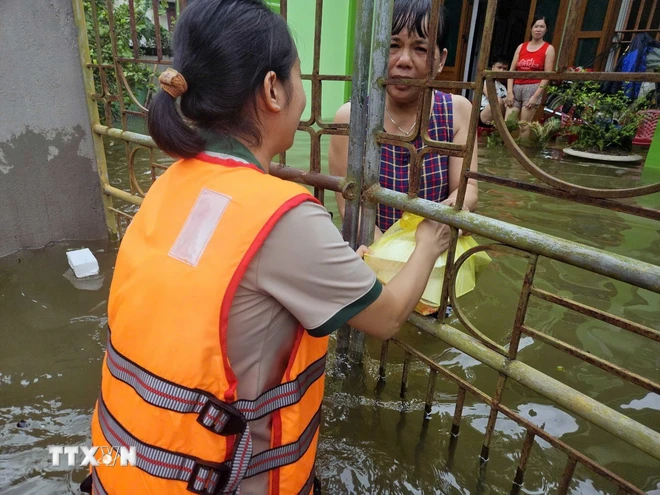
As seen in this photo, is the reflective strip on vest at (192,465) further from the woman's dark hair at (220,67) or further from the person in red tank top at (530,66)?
the person in red tank top at (530,66)

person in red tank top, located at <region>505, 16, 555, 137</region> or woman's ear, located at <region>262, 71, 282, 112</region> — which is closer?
woman's ear, located at <region>262, 71, 282, 112</region>

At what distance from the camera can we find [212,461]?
0.95 m

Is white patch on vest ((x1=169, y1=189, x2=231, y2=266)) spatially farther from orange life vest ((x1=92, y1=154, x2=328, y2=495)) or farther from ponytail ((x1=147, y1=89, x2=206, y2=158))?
ponytail ((x1=147, y1=89, x2=206, y2=158))

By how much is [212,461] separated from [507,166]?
5685mm

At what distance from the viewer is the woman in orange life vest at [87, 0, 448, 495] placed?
2.97ft

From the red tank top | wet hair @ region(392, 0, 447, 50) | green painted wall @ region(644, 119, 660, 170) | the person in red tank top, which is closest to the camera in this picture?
wet hair @ region(392, 0, 447, 50)

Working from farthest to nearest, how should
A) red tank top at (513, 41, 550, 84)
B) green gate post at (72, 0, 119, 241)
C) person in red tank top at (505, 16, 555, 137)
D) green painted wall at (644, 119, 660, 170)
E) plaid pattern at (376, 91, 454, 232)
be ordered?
red tank top at (513, 41, 550, 84), person in red tank top at (505, 16, 555, 137), green painted wall at (644, 119, 660, 170), green gate post at (72, 0, 119, 241), plaid pattern at (376, 91, 454, 232)

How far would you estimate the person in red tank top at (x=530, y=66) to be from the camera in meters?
6.58

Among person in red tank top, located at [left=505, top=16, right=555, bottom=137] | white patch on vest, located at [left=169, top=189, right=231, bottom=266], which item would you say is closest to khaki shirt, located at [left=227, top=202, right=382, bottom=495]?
white patch on vest, located at [left=169, top=189, right=231, bottom=266]

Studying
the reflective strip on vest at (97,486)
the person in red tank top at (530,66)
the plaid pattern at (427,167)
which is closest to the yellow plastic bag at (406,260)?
the plaid pattern at (427,167)

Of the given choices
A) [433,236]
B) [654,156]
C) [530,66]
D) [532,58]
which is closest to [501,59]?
[532,58]

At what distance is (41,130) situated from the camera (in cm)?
296

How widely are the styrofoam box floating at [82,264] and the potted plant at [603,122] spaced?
584 centimetres

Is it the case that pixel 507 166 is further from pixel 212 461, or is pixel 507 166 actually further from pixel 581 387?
pixel 212 461
